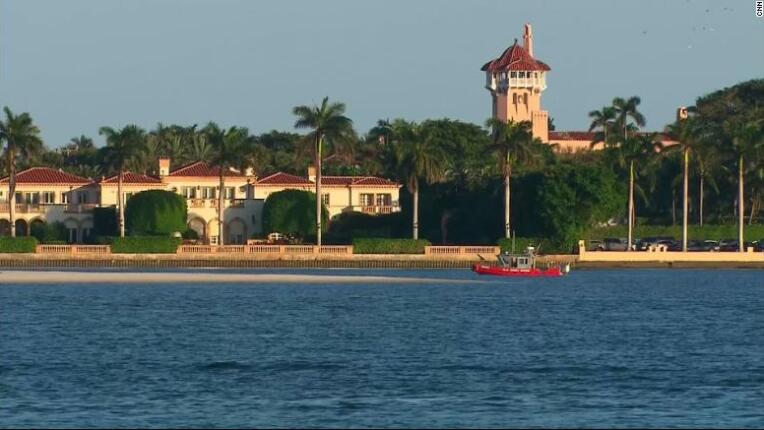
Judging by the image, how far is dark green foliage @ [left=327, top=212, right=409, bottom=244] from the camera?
15538 centimetres

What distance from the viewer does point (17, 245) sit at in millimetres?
140500

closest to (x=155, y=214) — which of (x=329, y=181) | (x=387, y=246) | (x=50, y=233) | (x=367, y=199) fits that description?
(x=50, y=233)

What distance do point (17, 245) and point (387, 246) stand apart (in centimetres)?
2745

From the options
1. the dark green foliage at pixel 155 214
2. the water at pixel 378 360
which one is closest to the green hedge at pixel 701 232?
the dark green foliage at pixel 155 214

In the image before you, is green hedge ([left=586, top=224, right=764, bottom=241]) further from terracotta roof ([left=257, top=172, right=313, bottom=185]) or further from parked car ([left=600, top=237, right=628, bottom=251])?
terracotta roof ([left=257, top=172, right=313, bottom=185])

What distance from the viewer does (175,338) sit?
248 feet

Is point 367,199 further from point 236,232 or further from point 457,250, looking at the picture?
point 457,250

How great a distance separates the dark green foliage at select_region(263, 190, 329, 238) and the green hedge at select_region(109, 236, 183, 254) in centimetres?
1014

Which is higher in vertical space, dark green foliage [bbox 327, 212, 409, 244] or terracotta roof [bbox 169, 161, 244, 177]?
terracotta roof [bbox 169, 161, 244, 177]

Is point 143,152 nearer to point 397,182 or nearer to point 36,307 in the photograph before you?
point 397,182

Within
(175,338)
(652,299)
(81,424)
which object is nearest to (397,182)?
(652,299)

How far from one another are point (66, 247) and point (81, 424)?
91491 mm

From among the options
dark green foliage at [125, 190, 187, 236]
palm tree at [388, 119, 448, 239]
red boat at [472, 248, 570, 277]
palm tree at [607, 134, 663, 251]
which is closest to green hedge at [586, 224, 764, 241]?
palm tree at [607, 134, 663, 251]

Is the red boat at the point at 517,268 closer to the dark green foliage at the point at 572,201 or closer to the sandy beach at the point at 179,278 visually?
the dark green foliage at the point at 572,201
